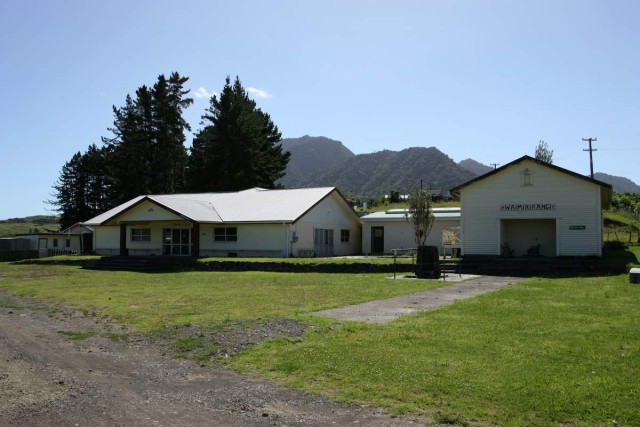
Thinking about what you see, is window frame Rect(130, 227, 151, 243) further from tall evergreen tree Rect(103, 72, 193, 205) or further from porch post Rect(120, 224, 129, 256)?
tall evergreen tree Rect(103, 72, 193, 205)

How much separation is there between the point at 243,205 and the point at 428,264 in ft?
63.8

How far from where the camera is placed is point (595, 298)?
45.5 ft

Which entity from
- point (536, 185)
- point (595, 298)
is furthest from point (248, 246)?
point (595, 298)

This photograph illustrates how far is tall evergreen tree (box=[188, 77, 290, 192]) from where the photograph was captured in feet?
191

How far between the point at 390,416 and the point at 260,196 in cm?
3614

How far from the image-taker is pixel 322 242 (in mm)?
38156

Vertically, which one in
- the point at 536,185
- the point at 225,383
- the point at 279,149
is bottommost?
the point at 225,383

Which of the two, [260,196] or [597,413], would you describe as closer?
[597,413]

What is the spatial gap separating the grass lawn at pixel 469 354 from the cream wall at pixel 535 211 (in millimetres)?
12036

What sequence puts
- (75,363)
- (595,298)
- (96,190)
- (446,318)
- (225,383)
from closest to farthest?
(225,383) → (75,363) → (446,318) → (595,298) → (96,190)

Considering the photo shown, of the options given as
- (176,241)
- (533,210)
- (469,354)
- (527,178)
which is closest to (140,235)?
(176,241)

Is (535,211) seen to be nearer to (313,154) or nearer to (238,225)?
(238,225)

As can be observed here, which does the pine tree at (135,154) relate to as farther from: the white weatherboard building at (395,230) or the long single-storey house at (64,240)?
the white weatherboard building at (395,230)

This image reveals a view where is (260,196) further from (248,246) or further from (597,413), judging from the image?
(597,413)
